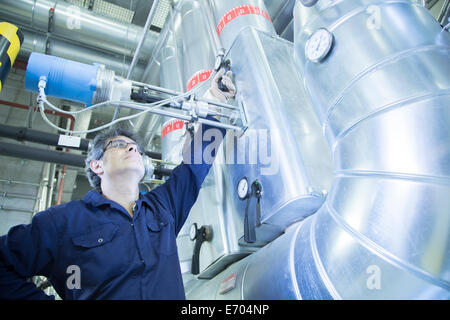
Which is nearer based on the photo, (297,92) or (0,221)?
(297,92)

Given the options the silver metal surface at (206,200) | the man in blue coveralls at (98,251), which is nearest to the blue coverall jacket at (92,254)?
the man in blue coveralls at (98,251)

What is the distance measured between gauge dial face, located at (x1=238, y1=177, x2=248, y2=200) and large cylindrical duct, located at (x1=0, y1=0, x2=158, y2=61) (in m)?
1.77

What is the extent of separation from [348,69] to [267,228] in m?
0.57

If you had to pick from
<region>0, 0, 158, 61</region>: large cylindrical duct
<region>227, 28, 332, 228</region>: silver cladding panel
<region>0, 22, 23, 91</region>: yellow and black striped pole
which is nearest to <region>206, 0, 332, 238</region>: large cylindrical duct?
<region>227, 28, 332, 228</region>: silver cladding panel

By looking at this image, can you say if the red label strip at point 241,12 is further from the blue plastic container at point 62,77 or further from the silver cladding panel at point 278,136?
the blue plastic container at point 62,77

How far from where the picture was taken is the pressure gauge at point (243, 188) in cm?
105

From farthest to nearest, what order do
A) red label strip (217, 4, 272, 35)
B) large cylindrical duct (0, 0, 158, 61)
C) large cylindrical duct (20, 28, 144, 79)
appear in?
large cylindrical duct (20, 28, 144, 79) < large cylindrical duct (0, 0, 158, 61) < red label strip (217, 4, 272, 35)

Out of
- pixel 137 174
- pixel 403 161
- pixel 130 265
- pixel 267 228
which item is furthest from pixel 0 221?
pixel 403 161

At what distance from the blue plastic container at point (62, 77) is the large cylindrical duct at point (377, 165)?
73 centimetres

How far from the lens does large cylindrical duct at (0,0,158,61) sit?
6.74ft

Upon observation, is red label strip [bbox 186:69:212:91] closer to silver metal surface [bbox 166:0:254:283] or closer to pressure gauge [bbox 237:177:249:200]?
silver metal surface [bbox 166:0:254:283]

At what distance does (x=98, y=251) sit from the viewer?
32.2 inches

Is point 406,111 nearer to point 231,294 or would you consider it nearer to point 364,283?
point 364,283
